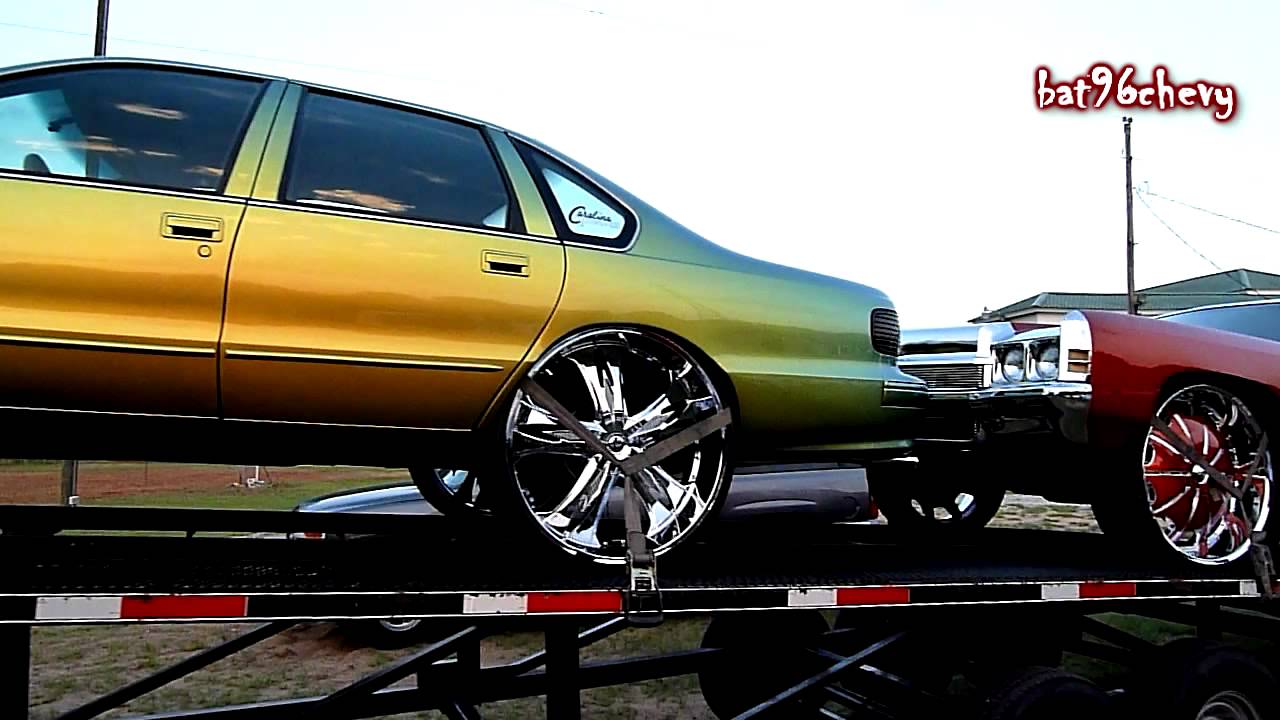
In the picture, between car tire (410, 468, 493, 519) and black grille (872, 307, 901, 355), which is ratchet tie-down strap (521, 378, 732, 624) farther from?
car tire (410, 468, 493, 519)

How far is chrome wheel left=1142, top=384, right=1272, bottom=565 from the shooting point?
384 cm

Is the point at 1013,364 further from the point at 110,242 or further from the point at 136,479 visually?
the point at 136,479

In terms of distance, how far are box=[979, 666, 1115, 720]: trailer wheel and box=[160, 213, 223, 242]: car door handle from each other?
9.29 ft

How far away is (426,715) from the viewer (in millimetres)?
4973

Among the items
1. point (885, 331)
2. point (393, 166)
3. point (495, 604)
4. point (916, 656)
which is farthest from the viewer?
point (916, 656)

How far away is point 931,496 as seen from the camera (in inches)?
212

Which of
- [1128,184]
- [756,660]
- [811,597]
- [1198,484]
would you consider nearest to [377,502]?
[756,660]

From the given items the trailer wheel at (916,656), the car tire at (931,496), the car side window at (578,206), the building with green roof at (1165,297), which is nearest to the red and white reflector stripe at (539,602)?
the car side window at (578,206)

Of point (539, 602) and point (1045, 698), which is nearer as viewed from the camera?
point (539, 602)

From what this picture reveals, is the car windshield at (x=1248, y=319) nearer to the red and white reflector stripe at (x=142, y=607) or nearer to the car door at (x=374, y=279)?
the car door at (x=374, y=279)

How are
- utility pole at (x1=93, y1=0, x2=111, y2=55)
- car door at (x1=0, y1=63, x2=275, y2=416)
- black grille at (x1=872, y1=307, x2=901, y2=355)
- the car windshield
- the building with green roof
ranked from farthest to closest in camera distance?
the building with green roof → utility pole at (x1=93, y1=0, x2=111, y2=55) → the car windshield → black grille at (x1=872, y1=307, x2=901, y2=355) → car door at (x1=0, y1=63, x2=275, y2=416)

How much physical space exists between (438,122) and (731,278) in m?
1.07

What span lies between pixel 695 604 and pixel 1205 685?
218cm

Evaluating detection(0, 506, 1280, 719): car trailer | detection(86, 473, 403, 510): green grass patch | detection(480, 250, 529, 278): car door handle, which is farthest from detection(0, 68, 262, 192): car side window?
detection(86, 473, 403, 510): green grass patch
